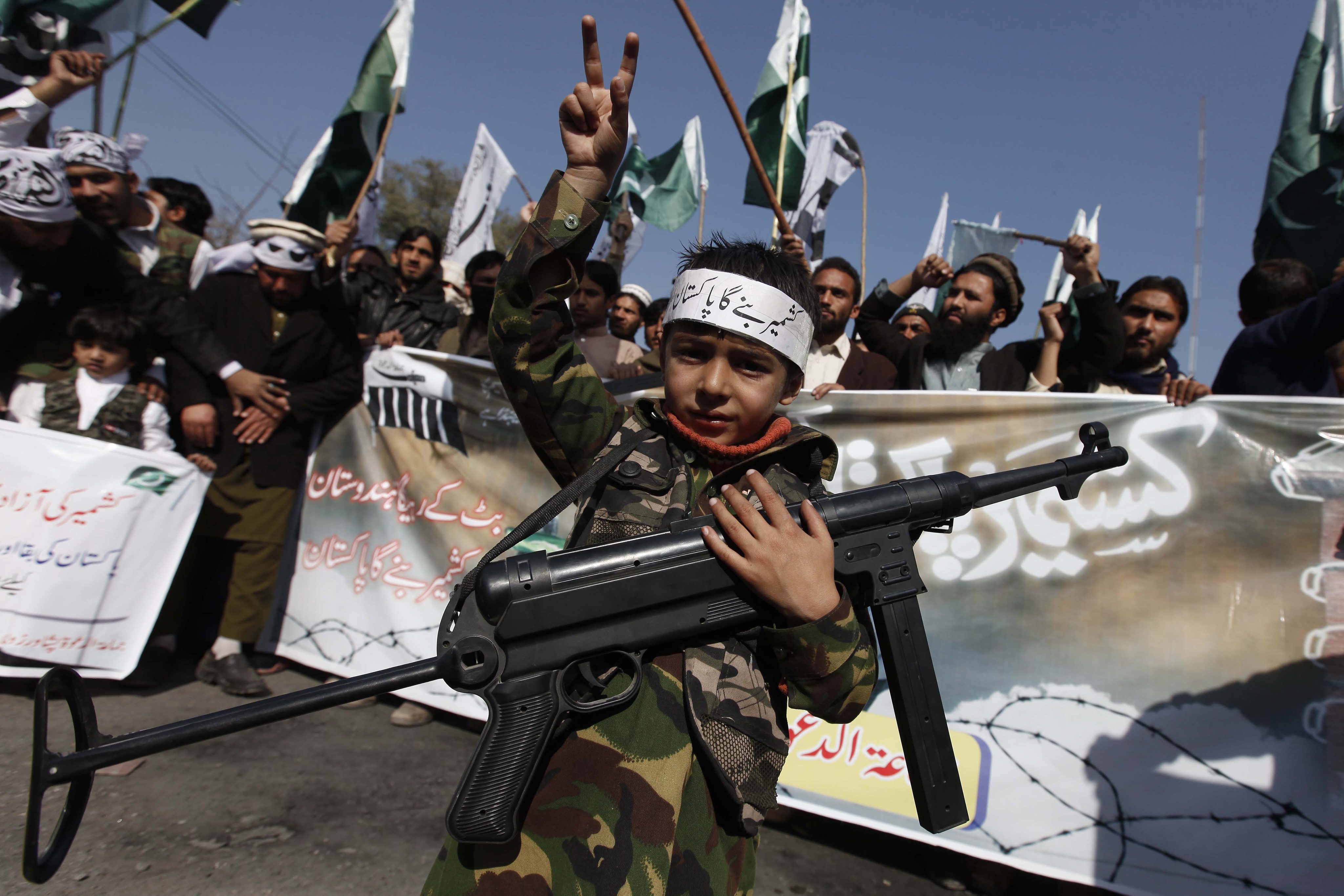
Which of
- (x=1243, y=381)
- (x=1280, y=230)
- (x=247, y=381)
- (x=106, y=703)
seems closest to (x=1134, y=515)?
(x=1243, y=381)

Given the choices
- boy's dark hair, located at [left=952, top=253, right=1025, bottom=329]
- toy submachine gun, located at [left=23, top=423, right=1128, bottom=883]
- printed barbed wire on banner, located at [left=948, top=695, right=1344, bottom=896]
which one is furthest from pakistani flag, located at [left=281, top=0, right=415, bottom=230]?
printed barbed wire on banner, located at [left=948, top=695, right=1344, bottom=896]

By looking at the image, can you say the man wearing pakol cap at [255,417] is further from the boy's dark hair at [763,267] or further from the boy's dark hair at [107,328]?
the boy's dark hair at [763,267]

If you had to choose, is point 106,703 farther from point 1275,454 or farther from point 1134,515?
point 1275,454

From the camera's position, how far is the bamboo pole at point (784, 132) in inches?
201

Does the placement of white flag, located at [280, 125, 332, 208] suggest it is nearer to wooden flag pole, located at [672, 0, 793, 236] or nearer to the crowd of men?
the crowd of men

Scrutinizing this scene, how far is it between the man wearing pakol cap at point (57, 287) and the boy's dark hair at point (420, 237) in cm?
208

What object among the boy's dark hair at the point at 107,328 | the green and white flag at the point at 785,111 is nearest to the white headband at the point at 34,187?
the boy's dark hair at the point at 107,328

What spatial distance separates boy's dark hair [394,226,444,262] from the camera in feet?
19.2

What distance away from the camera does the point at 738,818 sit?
127 cm

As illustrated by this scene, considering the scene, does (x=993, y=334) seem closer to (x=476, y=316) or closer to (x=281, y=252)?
(x=476, y=316)

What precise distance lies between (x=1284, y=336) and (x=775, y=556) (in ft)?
9.26

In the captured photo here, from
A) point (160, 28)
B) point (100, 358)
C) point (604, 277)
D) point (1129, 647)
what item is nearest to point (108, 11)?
point (160, 28)

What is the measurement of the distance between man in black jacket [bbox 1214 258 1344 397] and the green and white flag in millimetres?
2860

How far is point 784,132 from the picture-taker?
17.0ft
